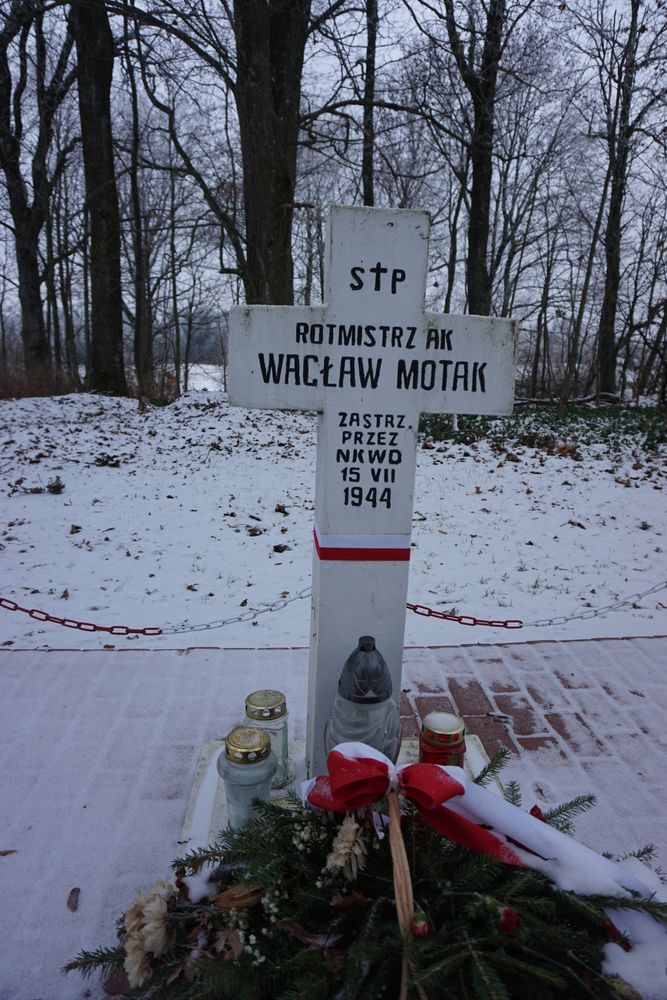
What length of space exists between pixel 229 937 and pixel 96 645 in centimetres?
300

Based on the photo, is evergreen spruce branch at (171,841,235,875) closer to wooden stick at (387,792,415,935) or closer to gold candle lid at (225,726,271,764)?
gold candle lid at (225,726,271,764)

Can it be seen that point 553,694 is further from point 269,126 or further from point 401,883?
point 269,126

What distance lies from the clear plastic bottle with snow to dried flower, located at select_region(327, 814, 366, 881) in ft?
1.81

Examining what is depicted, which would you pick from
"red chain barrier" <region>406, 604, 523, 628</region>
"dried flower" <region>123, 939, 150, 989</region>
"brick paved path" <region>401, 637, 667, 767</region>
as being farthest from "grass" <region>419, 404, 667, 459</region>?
"dried flower" <region>123, 939, 150, 989</region>

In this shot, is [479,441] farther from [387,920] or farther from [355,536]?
[387,920]

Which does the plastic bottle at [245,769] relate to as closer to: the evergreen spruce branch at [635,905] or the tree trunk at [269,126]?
the evergreen spruce branch at [635,905]

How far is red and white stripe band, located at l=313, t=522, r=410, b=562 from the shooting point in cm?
256

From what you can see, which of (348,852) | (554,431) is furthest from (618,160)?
(348,852)

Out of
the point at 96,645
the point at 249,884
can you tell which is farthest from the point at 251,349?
the point at 96,645

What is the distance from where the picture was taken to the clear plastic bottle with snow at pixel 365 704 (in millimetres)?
2320

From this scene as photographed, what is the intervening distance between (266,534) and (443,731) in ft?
15.4

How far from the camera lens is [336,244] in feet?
7.63

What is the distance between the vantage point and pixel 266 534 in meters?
6.92

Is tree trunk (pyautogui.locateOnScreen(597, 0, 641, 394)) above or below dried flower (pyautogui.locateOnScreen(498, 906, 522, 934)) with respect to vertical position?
above
